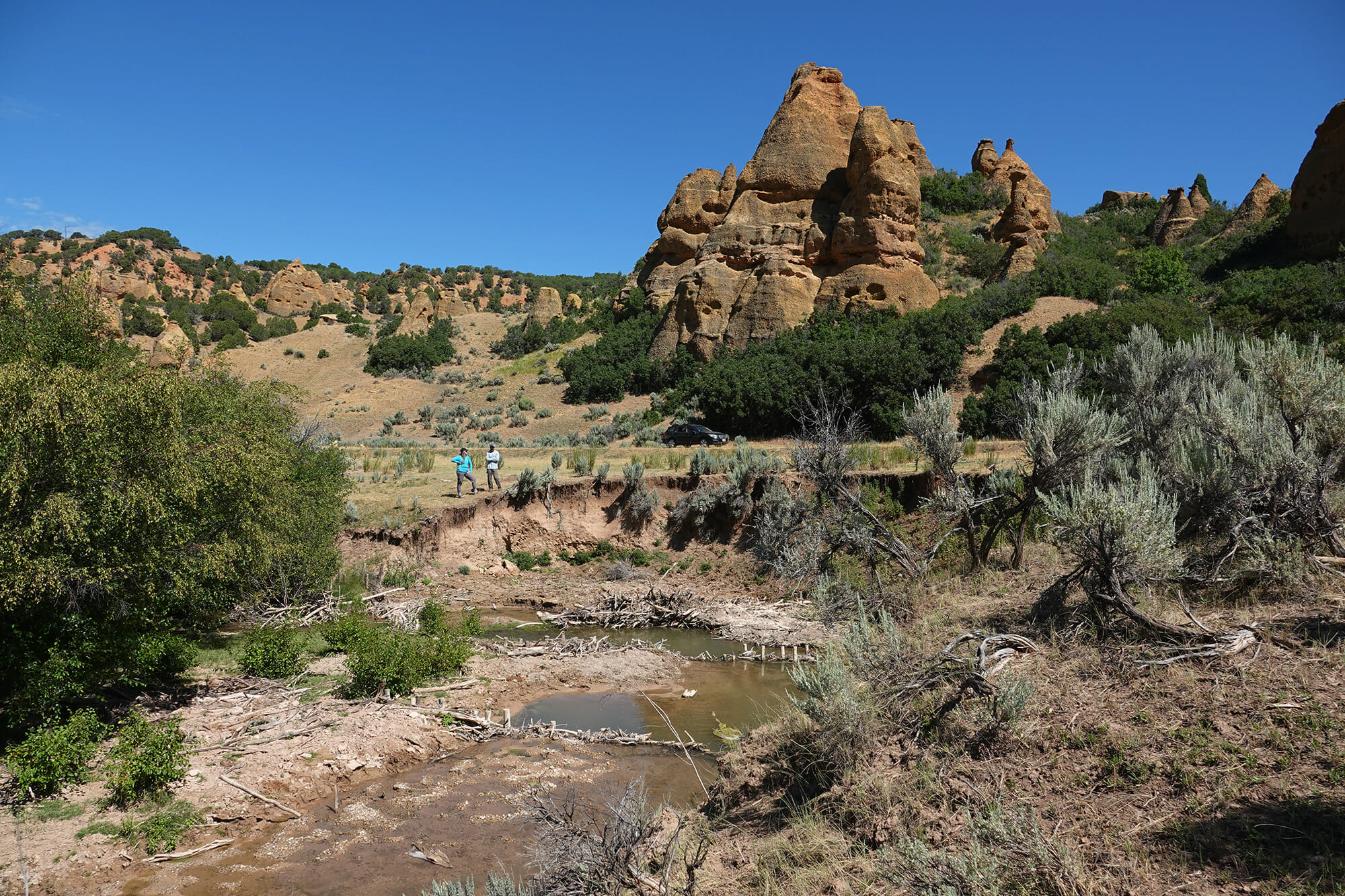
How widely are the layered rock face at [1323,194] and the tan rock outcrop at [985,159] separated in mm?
21455

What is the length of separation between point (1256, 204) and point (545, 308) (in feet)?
158

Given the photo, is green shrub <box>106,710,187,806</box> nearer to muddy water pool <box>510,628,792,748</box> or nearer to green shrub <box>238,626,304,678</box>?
green shrub <box>238,626,304,678</box>

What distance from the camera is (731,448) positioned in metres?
29.1

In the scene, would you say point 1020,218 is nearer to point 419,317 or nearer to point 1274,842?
point 1274,842

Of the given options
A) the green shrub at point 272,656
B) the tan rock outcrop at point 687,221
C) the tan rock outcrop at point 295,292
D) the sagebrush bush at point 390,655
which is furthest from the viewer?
the tan rock outcrop at point 295,292

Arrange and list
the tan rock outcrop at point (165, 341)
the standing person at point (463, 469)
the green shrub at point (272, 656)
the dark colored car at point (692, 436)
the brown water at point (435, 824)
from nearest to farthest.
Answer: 1. the brown water at point (435, 824)
2. the green shrub at point (272, 656)
3. the standing person at point (463, 469)
4. the dark colored car at point (692, 436)
5. the tan rock outcrop at point (165, 341)

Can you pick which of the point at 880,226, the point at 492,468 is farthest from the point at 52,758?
the point at 880,226

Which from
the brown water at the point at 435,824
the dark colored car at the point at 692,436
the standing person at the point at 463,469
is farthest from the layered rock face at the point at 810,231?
the brown water at the point at 435,824

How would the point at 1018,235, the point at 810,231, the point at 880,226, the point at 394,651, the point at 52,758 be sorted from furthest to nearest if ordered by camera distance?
1. the point at 810,231
2. the point at 1018,235
3. the point at 880,226
4. the point at 394,651
5. the point at 52,758

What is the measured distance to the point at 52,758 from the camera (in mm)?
8352

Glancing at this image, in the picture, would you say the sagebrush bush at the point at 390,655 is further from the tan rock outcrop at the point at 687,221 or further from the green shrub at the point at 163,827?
the tan rock outcrop at the point at 687,221

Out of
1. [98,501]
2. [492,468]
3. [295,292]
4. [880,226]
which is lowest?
[492,468]

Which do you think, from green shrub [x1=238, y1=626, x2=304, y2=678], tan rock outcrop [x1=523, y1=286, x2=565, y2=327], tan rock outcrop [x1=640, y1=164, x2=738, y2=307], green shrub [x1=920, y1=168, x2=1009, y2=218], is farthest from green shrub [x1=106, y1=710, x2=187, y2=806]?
green shrub [x1=920, y1=168, x2=1009, y2=218]

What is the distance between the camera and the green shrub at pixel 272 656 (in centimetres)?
1238
